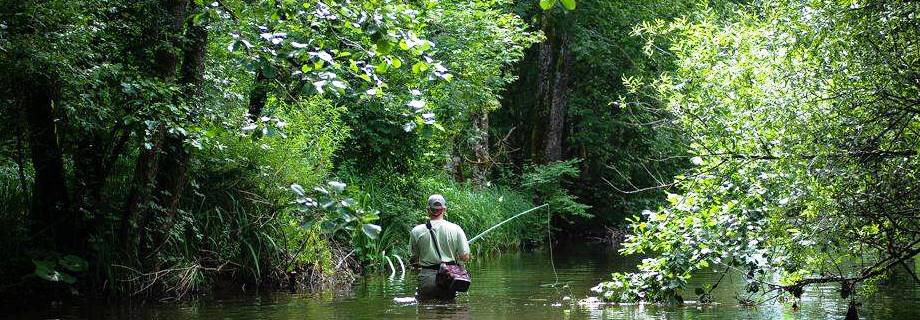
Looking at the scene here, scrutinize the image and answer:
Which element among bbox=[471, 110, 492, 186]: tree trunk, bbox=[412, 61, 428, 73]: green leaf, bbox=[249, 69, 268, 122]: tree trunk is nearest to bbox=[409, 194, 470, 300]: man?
bbox=[249, 69, 268, 122]: tree trunk

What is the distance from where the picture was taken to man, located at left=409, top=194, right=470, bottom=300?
35.1ft

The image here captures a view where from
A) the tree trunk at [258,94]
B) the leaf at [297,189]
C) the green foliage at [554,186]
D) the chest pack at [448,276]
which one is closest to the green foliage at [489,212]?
the green foliage at [554,186]

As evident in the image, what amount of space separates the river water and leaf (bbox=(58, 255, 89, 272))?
1.50 ft

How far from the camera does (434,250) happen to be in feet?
35.0

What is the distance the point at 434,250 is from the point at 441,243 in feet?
0.35

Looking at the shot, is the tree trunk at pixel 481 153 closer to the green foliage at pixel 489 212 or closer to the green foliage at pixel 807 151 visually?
the green foliage at pixel 489 212

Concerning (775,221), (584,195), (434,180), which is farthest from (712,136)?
(584,195)

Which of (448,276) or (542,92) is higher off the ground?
(542,92)

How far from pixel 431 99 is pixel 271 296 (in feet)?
24.0

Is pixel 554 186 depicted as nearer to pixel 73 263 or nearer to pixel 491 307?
pixel 491 307

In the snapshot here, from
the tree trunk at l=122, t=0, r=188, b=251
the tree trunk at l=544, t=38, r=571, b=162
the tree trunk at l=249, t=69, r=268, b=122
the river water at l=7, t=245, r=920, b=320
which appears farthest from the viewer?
the tree trunk at l=544, t=38, r=571, b=162

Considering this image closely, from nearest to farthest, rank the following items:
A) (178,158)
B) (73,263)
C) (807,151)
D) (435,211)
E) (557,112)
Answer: (807,151)
(435,211)
(73,263)
(178,158)
(557,112)

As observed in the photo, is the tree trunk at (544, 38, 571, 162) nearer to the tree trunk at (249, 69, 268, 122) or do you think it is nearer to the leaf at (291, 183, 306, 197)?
the tree trunk at (249, 69, 268, 122)

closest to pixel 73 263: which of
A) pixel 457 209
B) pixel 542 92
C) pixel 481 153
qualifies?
pixel 457 209
